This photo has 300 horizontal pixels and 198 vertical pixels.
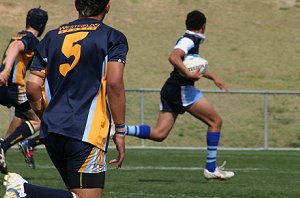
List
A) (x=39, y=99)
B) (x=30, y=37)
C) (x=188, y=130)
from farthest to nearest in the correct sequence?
(x=188, y=130), (x=30, y=37), (x=39, y=99)

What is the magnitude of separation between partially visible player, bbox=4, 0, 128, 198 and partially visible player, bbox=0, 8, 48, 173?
4.64m

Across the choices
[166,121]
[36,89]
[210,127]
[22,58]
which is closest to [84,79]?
[36,89]

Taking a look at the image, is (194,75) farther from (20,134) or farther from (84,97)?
(84,97)

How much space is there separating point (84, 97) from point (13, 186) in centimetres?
73

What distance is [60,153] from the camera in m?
6.28

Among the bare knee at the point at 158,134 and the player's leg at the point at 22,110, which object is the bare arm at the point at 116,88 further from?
the bare knee at the point at 158,134

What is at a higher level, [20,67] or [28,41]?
[28,41]

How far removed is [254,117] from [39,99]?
803 inches

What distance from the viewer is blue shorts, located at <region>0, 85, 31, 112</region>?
1216 centimetres

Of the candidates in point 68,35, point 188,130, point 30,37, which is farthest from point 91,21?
point 188,130

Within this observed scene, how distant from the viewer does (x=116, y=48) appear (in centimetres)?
621

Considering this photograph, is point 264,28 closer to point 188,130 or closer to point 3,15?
point 3,15

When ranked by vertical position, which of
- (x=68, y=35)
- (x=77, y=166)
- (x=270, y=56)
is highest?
(x=68, y=35)

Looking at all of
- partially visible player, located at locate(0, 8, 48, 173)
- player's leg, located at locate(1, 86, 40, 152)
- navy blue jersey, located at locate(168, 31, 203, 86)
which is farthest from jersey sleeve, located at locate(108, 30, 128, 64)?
player's leg, located at locate(1, 86, 40, 152)
